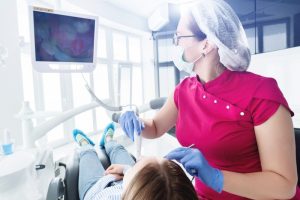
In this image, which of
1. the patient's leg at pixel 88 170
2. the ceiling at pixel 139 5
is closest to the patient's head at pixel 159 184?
the patient's leg at pixel 88 170

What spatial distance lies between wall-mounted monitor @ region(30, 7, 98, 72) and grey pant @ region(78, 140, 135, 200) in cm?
54

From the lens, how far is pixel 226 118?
843 millimetres

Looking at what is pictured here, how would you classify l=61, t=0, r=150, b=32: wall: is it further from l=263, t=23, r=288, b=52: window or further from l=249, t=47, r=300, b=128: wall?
l=249, t=47, r=300, b=128: wall

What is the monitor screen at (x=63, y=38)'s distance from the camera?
1064 millimetres

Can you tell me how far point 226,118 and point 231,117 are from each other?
2cm

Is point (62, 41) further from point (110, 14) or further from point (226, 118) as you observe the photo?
point (110, 14)

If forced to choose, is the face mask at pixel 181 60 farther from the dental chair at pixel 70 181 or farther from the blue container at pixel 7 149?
the blue container at pixel 7 149

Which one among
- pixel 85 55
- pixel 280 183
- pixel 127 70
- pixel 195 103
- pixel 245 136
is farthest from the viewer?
pixel 127 70

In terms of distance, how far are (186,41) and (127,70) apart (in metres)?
0.70

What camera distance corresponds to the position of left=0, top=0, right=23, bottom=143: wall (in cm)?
146

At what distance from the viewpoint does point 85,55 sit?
123cm

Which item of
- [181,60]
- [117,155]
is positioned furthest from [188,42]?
[117,155]

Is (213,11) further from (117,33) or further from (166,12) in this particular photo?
(117,33)

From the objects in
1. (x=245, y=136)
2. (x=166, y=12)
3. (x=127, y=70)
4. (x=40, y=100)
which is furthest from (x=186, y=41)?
(x=40, y=100)
